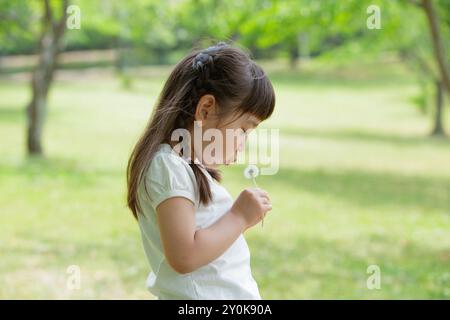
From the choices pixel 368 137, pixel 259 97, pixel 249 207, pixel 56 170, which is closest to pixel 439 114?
pixel 368 137

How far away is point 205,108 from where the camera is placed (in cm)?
200

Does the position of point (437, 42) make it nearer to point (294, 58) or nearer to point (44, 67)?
point (44, 67)

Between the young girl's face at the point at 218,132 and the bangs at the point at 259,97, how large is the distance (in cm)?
3

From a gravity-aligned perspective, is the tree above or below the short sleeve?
below

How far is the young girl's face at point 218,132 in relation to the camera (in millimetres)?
1997

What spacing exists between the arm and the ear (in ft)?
0.81

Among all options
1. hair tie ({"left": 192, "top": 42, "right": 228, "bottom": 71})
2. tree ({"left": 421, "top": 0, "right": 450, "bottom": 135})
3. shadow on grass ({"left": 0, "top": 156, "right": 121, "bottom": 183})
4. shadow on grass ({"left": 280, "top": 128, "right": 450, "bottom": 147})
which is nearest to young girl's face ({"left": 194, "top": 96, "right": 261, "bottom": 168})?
hair tie ({"left": 192, "top": 42, "right": 228, "bottom": 71})

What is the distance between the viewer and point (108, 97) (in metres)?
27.3

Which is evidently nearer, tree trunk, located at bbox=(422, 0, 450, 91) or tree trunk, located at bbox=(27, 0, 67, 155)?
tree trunk, located at bbox=(422, 0, 450, 91)

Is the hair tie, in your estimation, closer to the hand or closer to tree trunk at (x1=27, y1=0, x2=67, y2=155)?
the hand

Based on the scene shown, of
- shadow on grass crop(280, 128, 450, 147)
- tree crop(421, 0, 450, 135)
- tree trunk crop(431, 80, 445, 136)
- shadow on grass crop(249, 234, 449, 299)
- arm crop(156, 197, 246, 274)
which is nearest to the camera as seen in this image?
arm crop(156, 197, 246, 274)

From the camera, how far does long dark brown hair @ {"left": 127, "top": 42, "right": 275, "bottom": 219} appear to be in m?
1.99

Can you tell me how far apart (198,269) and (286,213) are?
668cm
